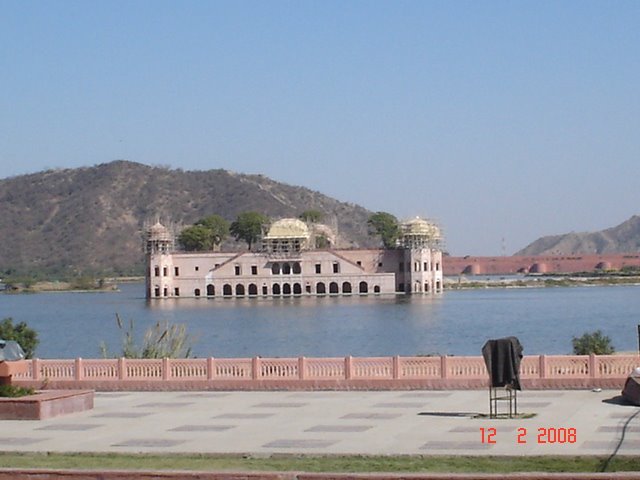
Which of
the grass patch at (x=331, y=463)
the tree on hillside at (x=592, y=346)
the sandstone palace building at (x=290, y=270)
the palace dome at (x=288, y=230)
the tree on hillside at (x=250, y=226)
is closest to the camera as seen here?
the grass patch at (x=331, y=463)

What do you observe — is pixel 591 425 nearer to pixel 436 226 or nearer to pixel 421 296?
pixel 421 296

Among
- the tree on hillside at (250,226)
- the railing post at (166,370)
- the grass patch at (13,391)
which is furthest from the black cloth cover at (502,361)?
the tree on hillside at (250,226)

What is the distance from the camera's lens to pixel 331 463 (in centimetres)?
1448

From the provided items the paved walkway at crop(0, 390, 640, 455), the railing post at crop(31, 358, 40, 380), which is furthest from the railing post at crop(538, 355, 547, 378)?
the railing post at crop(31, 358, 40, 380)

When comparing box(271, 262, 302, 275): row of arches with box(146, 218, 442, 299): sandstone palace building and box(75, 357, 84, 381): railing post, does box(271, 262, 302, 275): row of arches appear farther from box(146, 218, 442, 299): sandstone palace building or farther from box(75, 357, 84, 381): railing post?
box(75, 357, 84, 381): railing post

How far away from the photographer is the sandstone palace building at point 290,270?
13600 centimetres

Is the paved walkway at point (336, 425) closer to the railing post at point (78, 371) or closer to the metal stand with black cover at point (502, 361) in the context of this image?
the metal stand with black cover at point (502, 361)

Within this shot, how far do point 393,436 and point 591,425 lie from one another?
108 inches

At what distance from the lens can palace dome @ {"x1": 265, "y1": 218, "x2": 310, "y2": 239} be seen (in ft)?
456

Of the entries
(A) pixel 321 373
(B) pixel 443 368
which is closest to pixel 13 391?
(A) pixel 321 373

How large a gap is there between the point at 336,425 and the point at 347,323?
6801 centimetres

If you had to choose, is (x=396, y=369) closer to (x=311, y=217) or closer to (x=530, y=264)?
(x=311, y=217)

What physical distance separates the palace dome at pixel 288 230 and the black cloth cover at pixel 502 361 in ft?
394

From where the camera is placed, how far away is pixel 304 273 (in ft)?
448
